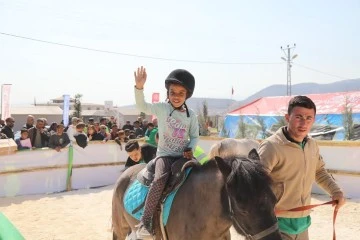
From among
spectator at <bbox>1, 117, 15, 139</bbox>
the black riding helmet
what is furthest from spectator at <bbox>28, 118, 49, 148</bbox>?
the black riding helmet

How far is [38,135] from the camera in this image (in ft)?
34.5

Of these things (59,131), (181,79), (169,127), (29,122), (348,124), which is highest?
(181,79)

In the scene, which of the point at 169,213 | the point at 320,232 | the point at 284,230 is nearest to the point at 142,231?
the point at 169,213

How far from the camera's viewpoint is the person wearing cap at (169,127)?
3.14 m

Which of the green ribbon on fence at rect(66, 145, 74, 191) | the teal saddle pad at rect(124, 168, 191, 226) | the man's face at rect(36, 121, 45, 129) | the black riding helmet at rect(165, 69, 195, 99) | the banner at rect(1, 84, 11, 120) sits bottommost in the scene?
the green ribbon on fence at rect(66, 145, 74, 191)

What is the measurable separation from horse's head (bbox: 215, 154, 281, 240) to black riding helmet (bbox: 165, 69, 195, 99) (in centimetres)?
100

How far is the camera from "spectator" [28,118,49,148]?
10.5 m

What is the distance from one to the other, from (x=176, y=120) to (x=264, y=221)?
144cm

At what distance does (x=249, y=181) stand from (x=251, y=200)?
0.13 m

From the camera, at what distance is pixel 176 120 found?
3.43m

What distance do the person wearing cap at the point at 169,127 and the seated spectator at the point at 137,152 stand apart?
2680 mm

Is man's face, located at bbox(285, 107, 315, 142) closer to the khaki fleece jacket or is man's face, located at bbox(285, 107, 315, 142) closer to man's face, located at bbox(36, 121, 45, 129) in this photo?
the khaki fleece jacket

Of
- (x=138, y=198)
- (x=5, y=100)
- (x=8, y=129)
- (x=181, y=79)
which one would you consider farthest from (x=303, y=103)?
(x=5, y=100)

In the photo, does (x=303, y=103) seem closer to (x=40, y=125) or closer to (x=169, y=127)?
(x=169, y=127)
